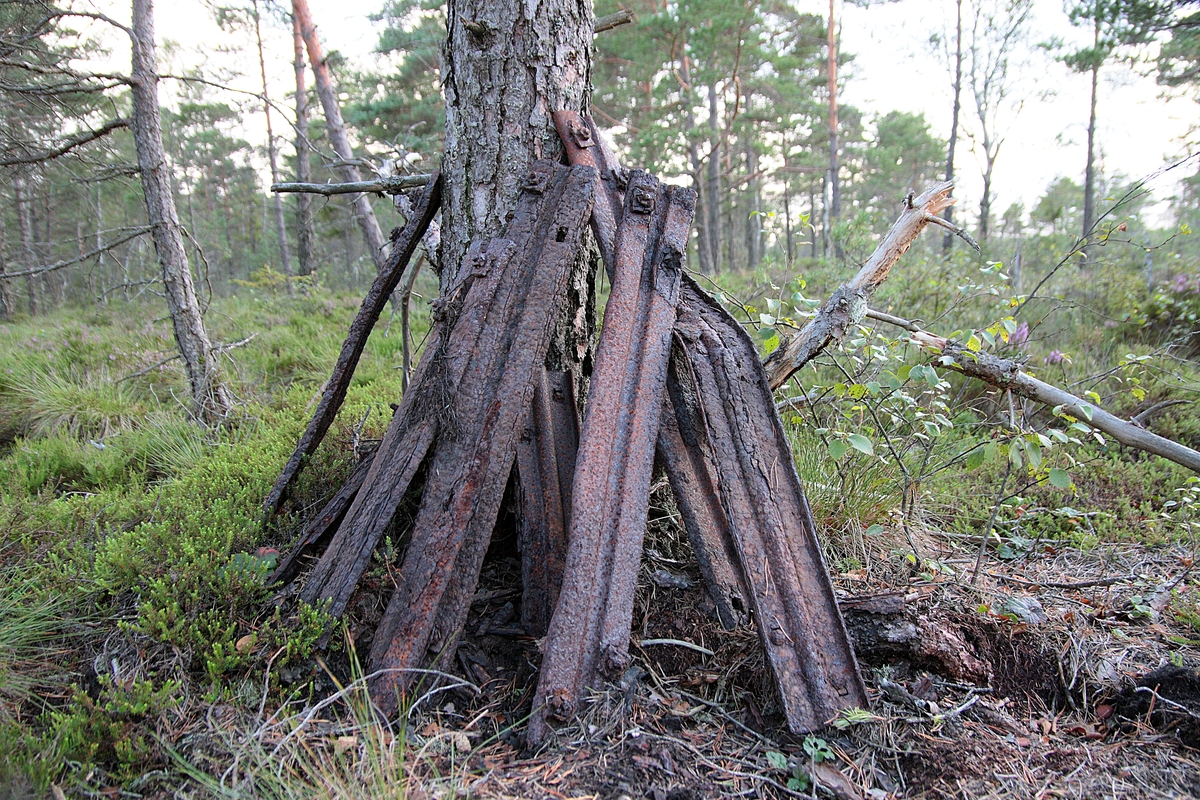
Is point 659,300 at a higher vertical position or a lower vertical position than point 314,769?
higher

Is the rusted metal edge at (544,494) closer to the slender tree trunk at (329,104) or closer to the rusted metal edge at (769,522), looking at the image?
the rusted metal edge at (769,522)

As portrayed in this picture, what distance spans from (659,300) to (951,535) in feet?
7.20

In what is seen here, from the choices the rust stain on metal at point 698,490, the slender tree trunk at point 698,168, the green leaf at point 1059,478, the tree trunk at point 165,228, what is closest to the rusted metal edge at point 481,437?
the rust stain on metal at point 698,490

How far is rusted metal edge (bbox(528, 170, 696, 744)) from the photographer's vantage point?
1.73 meters

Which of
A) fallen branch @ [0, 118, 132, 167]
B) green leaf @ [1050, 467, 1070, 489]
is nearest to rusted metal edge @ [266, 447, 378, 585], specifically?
green leaf @ [1050, 467, 1070, 489]

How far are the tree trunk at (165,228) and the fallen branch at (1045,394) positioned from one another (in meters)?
5.04

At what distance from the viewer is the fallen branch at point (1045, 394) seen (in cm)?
Result: 239

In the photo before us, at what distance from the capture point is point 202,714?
1.75m

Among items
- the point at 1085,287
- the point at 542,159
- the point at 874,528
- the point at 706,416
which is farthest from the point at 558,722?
the point at 1085,287

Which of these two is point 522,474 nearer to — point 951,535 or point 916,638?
point 916,638

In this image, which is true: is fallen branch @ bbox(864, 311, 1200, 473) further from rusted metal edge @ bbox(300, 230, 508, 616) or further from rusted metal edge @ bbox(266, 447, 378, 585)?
rusted metal edge @ bbox(266, 447, 378, 585)

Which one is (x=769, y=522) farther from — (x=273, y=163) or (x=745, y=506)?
(x=273, y=163)

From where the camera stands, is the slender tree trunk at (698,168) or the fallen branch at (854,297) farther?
the slender tree trunk at (698,168)

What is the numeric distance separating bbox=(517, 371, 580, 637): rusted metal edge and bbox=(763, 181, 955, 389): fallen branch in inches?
36.5
